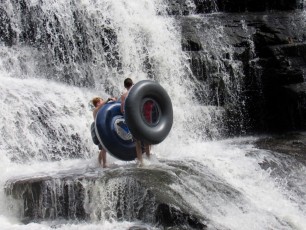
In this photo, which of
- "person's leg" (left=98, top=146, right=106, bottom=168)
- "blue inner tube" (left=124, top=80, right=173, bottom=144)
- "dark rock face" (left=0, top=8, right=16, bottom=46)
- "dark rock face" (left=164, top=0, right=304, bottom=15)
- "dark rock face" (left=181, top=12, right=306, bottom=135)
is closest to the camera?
"blue inner tube" (left=124, top=80, right=173, bottom=144)

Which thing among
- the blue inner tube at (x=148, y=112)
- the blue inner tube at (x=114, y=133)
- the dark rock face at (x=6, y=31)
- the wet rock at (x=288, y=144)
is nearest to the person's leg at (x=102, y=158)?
the blue inner tube at (x=114, y=133)

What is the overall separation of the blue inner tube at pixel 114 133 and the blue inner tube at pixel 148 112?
1.48ft

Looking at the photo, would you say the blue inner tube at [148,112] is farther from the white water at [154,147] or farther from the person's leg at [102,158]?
the person's leg at [102,158]

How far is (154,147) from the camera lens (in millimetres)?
10219

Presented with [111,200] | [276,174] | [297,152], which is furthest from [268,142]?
[111,200]

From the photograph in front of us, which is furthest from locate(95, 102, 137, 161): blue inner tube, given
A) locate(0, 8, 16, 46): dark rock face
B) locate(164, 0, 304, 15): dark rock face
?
locate(164, 0, 304, 15): dark rock face

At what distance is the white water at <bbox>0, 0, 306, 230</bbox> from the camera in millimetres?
6906

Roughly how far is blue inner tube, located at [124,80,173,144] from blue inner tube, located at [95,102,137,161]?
0.45 meters

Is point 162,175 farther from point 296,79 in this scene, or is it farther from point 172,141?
point 296,79

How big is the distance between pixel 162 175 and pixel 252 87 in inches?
281

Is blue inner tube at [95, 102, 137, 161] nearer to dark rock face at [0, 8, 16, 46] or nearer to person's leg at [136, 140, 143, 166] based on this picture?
person's leg at [136, 140, 143, 166]

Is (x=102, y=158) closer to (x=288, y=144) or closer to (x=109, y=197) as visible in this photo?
(x=109, y=197)

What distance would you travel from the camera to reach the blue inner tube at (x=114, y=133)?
7520mm

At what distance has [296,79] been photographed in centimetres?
1330
